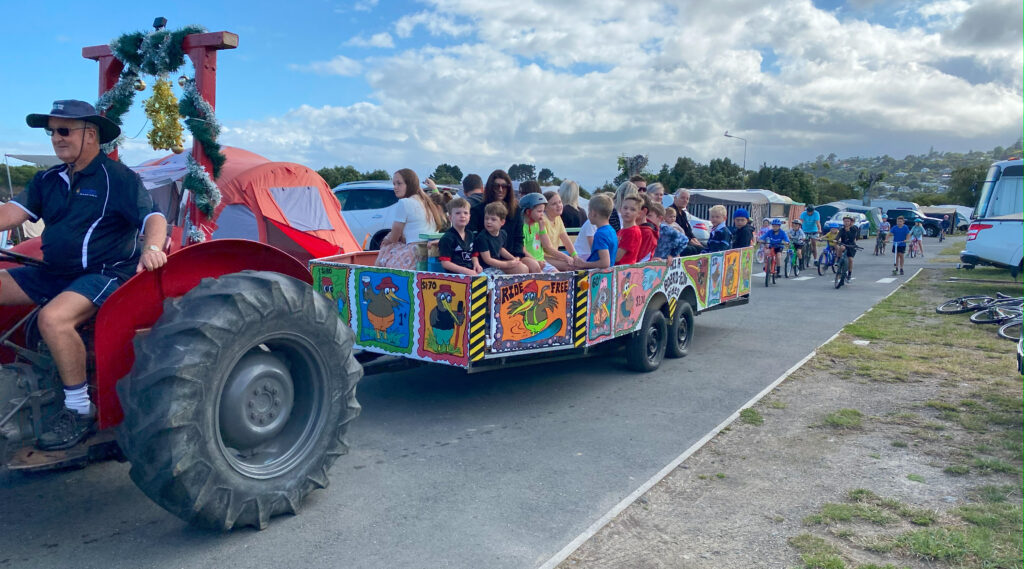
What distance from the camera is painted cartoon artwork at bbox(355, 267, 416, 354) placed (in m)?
5.65

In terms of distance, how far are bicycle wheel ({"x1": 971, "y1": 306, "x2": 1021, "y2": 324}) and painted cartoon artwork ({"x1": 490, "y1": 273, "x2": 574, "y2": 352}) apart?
304 inches

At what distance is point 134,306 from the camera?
11.3ft

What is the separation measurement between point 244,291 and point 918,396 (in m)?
6.18

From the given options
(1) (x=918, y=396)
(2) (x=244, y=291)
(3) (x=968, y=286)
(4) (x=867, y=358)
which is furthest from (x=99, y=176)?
(3) (x=968, y=286)

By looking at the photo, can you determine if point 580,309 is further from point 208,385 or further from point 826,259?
point 826,259

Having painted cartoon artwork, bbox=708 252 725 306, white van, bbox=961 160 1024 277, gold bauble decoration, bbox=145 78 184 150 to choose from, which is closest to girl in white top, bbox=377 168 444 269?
gold bauble decoration, bbox=145 78 184 150

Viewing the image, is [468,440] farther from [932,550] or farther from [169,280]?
[932,550]

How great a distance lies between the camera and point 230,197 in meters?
12.2

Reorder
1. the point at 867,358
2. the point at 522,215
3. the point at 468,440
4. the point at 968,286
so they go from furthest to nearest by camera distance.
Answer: the point at 968,286, the point at 867,358, the point at 522,215, the point at 468,440

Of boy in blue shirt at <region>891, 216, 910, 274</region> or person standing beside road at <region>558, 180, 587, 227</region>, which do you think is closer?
person standing beside road at <region>558, 180, 587, 227</region>

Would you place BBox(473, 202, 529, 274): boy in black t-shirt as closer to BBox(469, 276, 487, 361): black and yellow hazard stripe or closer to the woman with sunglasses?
the woman with sunglasses

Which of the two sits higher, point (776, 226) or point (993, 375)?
point (776, 226)

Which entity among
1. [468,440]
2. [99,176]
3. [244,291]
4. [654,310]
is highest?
[99,176]

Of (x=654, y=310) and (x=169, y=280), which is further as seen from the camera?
(x=654, y=310)
